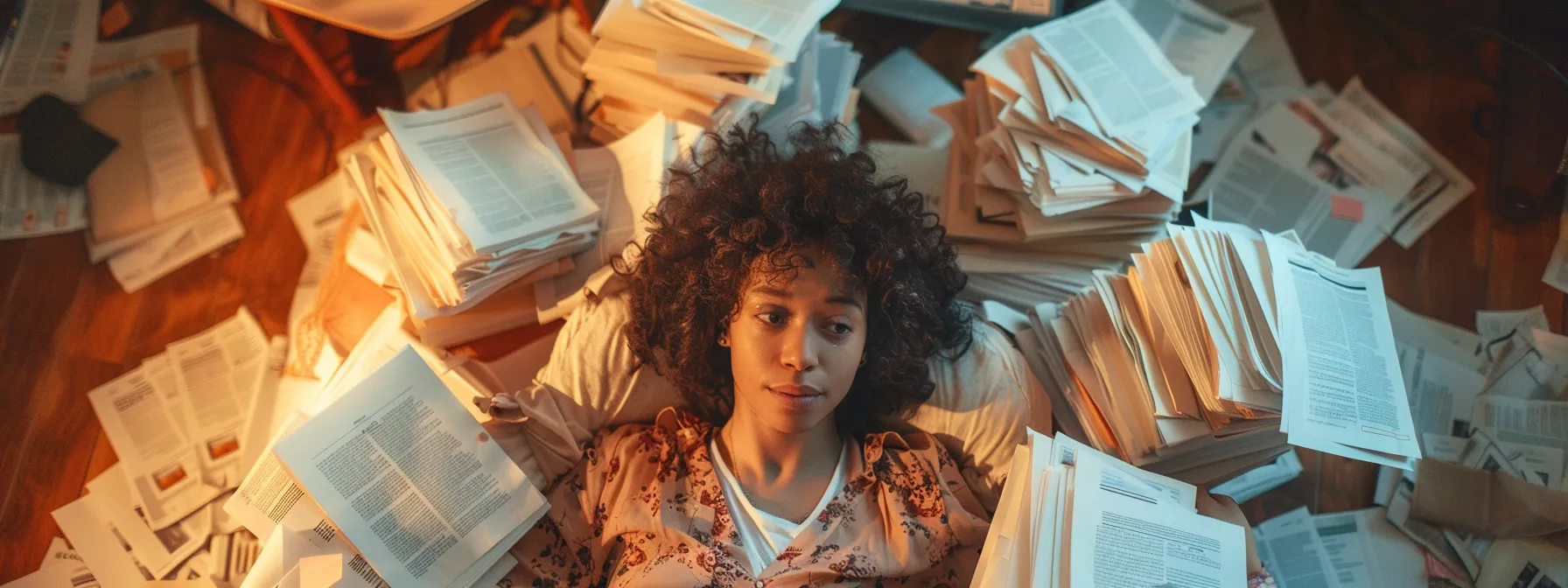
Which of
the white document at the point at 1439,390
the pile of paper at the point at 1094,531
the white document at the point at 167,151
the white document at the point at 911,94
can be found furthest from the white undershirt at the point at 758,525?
the white document at the point at 167,151

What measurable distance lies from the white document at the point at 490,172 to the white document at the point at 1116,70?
32.1 inches

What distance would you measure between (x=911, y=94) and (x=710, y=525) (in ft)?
A: 3.58

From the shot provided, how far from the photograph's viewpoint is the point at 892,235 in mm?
1443

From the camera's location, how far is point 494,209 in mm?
1670

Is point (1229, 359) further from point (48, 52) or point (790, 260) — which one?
point (48, 52)

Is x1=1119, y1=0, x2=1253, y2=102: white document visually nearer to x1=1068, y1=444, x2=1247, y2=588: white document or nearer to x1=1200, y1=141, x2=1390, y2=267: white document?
x1=1200, y1=141, x2=1390, y2=267: white document

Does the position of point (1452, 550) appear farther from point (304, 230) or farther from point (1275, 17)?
point (304, 230)

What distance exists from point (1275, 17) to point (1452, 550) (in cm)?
117

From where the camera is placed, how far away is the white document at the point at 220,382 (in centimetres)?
185

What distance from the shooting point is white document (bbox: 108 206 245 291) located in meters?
1.98

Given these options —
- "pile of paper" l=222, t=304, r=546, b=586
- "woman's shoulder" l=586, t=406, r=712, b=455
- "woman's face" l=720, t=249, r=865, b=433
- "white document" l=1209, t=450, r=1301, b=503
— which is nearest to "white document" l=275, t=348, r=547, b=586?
"pile of paper" l=222, t=304, r=546, b=586

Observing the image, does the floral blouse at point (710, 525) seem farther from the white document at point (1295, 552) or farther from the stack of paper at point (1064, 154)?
the white document at point (1295, 552)

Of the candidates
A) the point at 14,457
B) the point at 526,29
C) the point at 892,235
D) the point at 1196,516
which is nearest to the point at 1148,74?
the point at 892,235

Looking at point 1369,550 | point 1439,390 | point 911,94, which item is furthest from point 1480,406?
point 911,94
